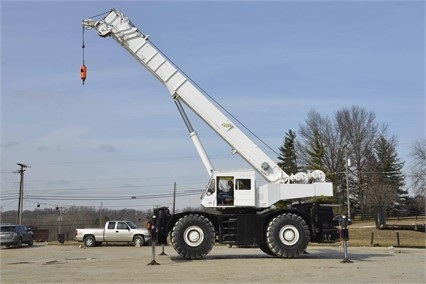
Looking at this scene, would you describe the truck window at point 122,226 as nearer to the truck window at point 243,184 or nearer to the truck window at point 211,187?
the truck window at point 211,187

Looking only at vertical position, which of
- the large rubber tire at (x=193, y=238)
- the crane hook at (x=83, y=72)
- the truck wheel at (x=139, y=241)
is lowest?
the truck wheel at (x=139, y=241)

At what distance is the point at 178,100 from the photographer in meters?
21.8

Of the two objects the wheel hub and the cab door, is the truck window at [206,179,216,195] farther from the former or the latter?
the wheel hub

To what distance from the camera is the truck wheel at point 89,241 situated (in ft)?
115

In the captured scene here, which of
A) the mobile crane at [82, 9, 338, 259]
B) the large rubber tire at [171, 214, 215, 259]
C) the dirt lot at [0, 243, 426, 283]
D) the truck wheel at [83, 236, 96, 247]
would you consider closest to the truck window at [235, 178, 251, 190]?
the mobile crane at [82, 9, 338, 259]

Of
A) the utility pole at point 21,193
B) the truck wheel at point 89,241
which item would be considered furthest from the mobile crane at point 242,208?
the utility pole at point 21,193

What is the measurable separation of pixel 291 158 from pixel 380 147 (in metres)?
13.5

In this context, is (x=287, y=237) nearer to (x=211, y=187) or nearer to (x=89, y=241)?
(x=211, y=187)

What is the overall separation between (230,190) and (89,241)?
59.8ft

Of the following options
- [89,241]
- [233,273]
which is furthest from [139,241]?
[233,273]

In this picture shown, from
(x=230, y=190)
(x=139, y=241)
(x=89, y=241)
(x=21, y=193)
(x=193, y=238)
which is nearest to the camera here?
(x=193, y=238)

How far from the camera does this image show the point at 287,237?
761 inches

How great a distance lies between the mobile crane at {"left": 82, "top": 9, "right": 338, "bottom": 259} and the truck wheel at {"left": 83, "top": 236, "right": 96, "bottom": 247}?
1622 cm

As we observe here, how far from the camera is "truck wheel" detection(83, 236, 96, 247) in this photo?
115 ft
